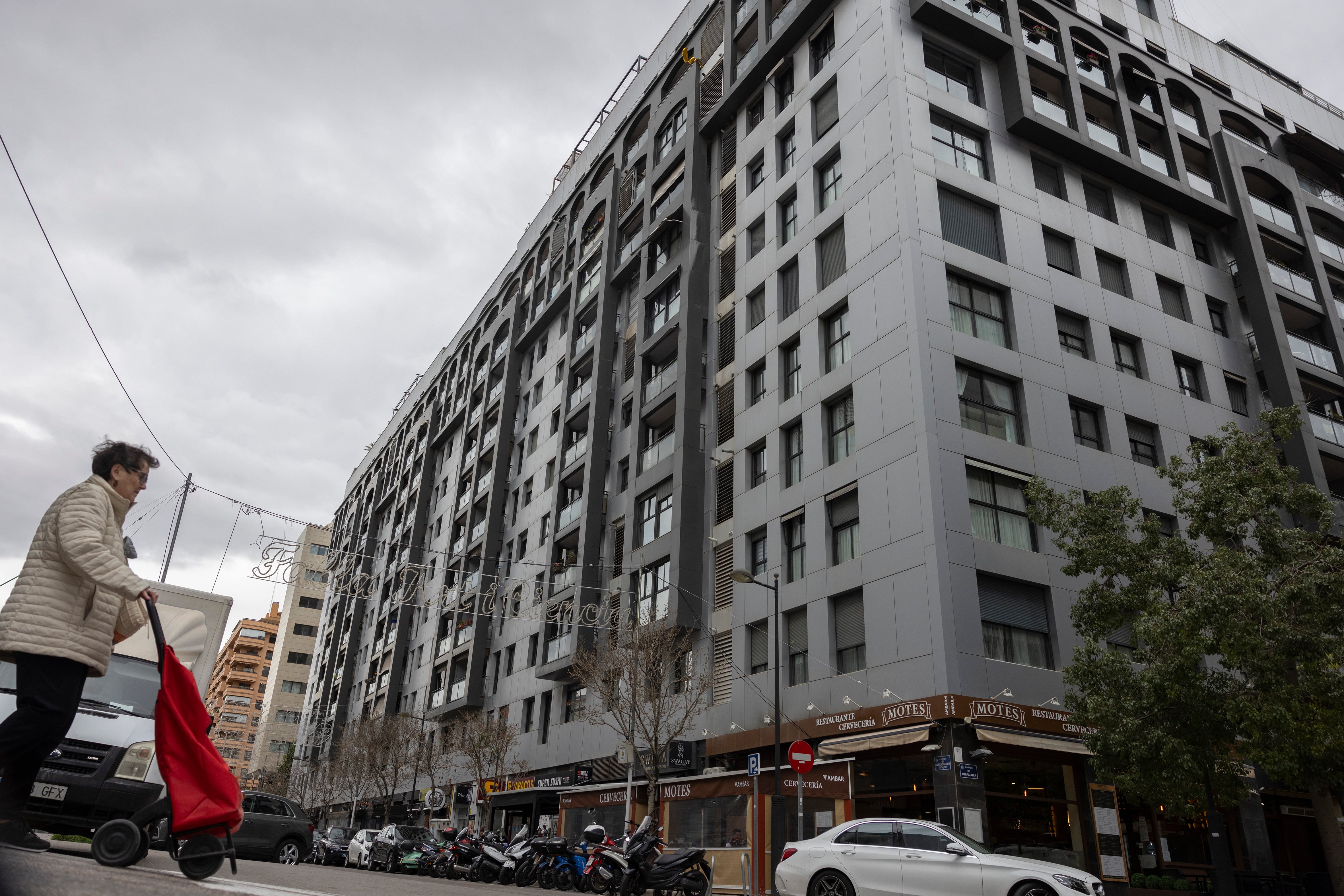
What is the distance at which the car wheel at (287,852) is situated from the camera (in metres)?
17.4

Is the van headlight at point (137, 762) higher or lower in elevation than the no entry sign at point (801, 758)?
lower

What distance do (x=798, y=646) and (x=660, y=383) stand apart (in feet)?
45.6

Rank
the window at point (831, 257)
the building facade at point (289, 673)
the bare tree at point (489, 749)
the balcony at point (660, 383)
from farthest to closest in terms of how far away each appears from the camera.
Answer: the building facade at point (289, 673) < the bare tree at point (489, 749) < the balcony at point (660, 383) < the window at point (831, 257)

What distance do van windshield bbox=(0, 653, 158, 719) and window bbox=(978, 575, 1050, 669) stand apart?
17.4 meters

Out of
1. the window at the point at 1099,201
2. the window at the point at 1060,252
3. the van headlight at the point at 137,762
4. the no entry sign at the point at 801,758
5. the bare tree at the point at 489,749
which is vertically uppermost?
the window at the point at 1099,201

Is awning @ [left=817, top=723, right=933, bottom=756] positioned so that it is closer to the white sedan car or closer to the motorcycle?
the motorcycle

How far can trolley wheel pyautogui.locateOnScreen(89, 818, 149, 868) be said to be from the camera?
5230mm

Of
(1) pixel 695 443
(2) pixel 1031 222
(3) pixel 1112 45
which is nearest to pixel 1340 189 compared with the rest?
(3) pixel 1112 45

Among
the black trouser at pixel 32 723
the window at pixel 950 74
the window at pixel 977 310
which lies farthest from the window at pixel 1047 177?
the black trouser at pixel 32 723

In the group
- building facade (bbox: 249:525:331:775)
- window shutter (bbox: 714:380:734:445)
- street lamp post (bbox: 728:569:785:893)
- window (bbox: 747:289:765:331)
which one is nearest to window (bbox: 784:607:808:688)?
street lamp post (bbox: 728:569:785:893)

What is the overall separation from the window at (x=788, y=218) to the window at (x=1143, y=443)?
1207cm

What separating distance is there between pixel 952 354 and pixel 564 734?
21.8m

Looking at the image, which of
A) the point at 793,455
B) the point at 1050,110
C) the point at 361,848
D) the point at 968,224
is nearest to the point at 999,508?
the point at 793,455

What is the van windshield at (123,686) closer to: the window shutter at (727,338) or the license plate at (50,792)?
the license plate at (50,792)
